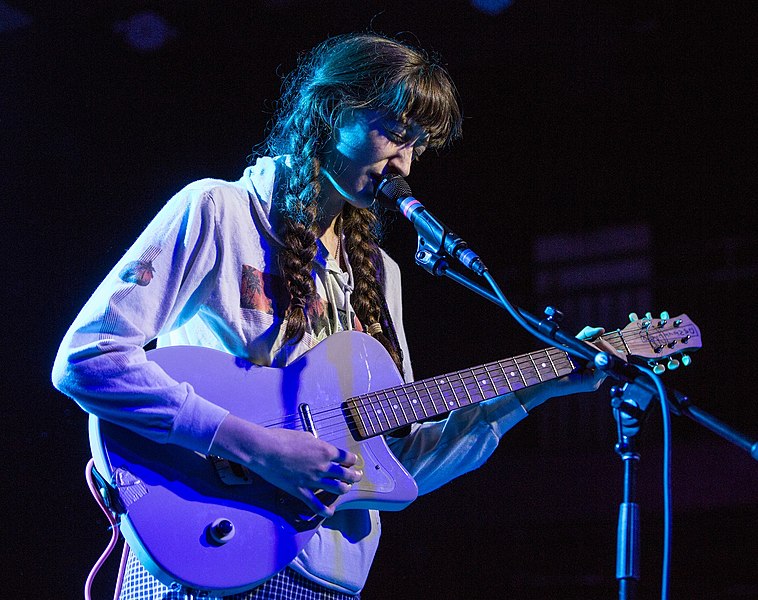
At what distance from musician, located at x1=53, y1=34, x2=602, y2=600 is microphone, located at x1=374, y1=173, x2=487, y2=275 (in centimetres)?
7

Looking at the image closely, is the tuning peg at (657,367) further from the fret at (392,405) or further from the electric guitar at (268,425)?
the fret at (392,405)

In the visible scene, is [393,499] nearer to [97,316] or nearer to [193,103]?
[97,316]

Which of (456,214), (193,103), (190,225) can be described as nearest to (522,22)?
(456,214)

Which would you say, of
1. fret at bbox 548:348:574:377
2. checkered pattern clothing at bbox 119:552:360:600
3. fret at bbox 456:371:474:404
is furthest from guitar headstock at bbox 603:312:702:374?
checkered pattern clothing at bbox 119:552:360:600

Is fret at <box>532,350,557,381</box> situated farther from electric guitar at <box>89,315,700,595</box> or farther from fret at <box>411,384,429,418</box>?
fret at <box>411,384,429,418</box>

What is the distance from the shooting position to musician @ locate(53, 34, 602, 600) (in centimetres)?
172

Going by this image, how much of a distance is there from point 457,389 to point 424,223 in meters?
0.47

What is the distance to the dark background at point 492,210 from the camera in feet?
11.0

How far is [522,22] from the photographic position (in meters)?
4.23

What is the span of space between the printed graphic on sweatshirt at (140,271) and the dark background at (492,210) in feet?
3.66

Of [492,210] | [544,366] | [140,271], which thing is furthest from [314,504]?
[492,210]

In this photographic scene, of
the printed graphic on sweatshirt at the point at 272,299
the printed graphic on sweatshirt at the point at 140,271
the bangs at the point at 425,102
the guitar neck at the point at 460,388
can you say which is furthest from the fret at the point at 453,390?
the printed graphic on sweatshirt at the point at 140,271

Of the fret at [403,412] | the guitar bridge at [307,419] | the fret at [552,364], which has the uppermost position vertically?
the fret at [552,364]

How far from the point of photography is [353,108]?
223cm
